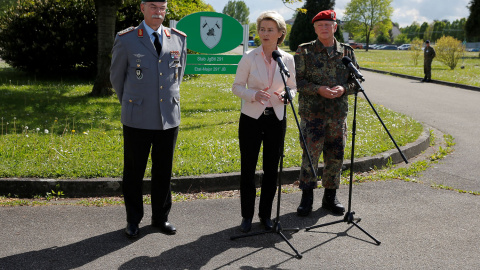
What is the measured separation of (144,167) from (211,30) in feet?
19.5

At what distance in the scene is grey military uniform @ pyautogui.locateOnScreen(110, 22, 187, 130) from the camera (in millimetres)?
4223

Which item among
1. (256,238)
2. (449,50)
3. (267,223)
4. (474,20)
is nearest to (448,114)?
(267,223)

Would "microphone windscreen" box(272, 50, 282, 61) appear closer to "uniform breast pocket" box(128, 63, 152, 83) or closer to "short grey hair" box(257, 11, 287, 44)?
"short grey hair" box(257, 11, 287, 44)

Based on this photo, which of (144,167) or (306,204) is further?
(306,204)

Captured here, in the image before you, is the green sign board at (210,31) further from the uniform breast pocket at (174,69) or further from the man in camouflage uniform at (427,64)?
the man in camouflage uniform at (427,64)

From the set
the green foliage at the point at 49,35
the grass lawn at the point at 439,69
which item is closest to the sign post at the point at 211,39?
the green foliage at the point at 49,35

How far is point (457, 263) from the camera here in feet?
12.8

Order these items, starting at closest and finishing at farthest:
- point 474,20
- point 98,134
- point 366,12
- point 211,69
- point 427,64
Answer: point 98,134
point 211,69
point 427,64
point 474,20
point 366,12

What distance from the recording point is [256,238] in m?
4.44

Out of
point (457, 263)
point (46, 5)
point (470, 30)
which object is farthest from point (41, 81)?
point (470, 30)

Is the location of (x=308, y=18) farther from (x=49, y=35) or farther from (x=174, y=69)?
(x=174, y=69)

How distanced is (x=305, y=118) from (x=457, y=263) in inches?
76.0

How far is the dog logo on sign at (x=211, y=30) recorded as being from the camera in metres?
9.85

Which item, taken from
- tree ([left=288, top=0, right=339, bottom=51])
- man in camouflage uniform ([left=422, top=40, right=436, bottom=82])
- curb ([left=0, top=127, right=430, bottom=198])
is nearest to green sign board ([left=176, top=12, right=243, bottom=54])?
curb ([left=0, top=127, right=430, bottom=198])
